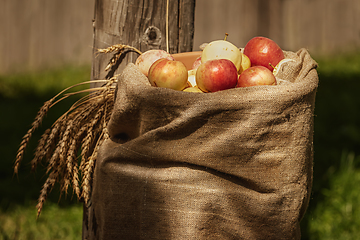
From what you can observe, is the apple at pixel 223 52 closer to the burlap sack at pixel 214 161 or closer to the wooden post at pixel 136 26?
the wooden post at pixel 136 26

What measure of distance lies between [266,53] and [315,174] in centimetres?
188

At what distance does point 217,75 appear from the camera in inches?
62.3

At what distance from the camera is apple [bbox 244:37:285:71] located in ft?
6.01

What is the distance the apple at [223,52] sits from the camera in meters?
1.78

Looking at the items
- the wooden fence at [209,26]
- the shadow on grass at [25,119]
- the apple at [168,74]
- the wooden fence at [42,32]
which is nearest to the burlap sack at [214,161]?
the apple at [168,74]

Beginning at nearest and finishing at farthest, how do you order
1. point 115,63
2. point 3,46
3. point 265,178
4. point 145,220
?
1. point 265,178
2. point 145,220
3. point 115,63
4. point 3,46

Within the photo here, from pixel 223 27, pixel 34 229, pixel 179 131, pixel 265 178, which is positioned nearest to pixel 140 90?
pixel 179 131

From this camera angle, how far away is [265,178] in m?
1.47

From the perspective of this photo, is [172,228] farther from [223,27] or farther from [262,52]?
[223,27]

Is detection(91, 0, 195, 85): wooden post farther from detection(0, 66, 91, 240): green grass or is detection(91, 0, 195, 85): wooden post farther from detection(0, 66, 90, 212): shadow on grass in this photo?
detection(0, 66, 91, 240): green grass

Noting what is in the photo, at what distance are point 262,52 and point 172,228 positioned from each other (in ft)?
3.28

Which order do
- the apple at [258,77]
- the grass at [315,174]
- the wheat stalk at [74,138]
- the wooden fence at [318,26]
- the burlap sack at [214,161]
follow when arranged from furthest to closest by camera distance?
1. the wooden fence at [318,26]
2. the grass at [315,174]
3. the wheat stalk at [74,138]
4. the apple at [258,77]
5. the burlap sack at [214,161]

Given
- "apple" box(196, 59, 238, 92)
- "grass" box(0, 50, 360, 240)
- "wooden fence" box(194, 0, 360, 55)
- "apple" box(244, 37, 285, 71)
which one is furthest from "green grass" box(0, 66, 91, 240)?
"wooden fence" box(194, 0, 360, 55)

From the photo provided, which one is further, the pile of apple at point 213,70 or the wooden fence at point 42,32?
the wooden fence at point 42,32
